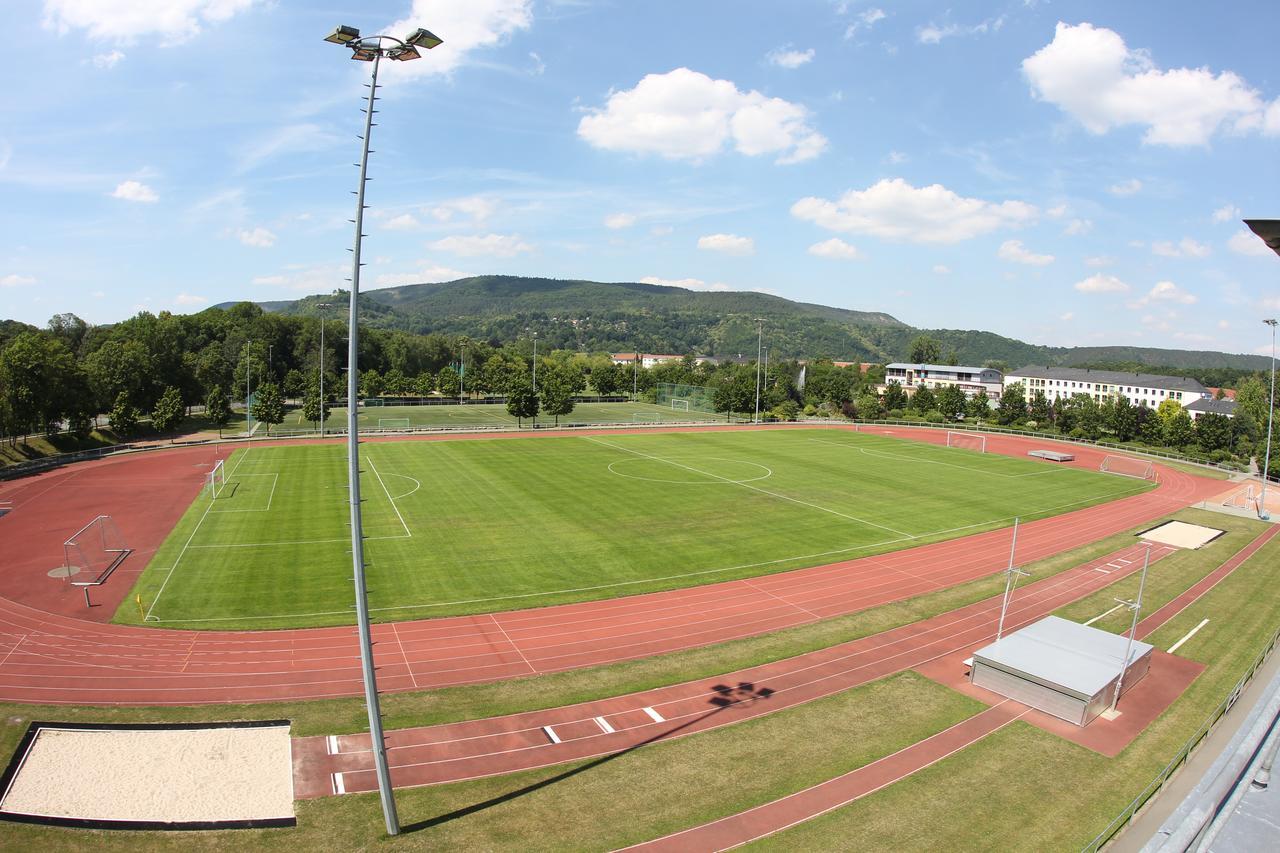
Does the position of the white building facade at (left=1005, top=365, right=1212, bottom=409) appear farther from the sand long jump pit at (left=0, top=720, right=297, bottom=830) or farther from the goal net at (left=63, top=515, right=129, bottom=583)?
the sand long jump pit at (left=0, top=720, right=297, bottom=830)

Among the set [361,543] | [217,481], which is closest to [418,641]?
[361,543]

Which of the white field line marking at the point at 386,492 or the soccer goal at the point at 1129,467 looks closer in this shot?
the white field line marking at the point at 386,492

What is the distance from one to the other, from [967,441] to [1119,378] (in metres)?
98.6

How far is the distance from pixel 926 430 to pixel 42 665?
8801 cm

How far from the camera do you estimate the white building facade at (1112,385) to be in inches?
5295

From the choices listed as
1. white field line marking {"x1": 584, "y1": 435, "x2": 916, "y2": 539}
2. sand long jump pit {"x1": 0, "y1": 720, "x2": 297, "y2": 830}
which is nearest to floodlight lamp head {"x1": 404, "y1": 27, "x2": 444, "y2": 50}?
sand long jump pit {"x1": 0, "y1": 720, "x2": 297, "y2": 830}

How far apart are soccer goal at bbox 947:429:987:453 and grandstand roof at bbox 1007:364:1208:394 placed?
88.7m

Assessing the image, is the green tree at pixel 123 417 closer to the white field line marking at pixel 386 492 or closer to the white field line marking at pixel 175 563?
the white field line marking at pixel 386 492

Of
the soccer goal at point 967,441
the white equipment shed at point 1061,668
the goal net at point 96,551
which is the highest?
the soccer goal at point 967,441

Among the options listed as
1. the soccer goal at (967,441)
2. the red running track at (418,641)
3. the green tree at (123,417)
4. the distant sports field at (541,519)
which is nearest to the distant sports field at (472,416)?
the green tree at (123,417)

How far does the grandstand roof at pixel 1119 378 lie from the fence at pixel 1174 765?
142 m

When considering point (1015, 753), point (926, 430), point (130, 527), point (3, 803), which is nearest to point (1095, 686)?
point (1015, 753)

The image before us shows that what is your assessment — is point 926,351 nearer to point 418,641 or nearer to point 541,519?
point 541,519

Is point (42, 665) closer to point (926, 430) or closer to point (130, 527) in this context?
point (130, 527)
